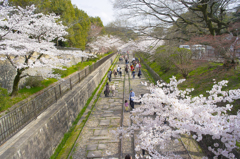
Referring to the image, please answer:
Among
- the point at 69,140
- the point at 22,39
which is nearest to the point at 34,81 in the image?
the point at 22,39

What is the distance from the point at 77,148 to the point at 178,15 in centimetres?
889

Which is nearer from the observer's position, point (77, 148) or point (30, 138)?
point (30, 138)

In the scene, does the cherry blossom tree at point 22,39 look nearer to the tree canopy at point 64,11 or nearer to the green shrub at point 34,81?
the green shrub at point 34,81

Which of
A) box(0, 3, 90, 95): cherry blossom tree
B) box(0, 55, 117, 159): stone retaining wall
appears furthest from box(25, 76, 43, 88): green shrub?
box(0, 55, 117, 159): stone retaining wall

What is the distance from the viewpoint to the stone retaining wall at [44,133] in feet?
15.1

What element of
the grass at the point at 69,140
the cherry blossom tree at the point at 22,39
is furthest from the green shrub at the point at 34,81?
the grass at the point at 69,140

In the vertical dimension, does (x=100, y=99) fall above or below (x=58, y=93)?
below

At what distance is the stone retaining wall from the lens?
181 inches

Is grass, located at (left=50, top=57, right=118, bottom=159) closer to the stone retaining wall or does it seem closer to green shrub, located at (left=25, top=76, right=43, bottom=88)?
the stone retaining wall

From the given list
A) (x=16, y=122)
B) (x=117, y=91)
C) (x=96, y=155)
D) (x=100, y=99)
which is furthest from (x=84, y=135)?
(x=117, y=91)

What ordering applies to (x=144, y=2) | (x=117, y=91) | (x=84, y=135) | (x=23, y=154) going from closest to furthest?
(x=23, y=154)
(x=84, y=135)
(x=144, y=2)
(x=117, y=91)

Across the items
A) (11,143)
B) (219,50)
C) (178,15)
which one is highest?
(178,15)

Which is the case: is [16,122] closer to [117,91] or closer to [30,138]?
[30,138]

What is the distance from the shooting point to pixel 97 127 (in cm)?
864
